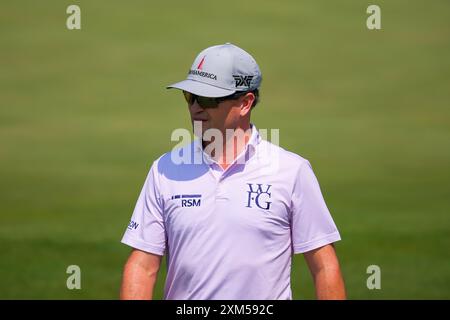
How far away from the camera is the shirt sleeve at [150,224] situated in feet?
16.6

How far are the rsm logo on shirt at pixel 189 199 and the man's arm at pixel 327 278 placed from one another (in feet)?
2.09

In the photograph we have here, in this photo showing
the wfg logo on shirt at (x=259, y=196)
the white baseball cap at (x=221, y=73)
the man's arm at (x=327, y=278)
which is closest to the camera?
the man's arm at (x=327, y=278)

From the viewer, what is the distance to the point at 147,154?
14.3m

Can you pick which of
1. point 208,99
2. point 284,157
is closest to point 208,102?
point 208,99

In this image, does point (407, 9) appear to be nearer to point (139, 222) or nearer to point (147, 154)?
point (147, 154)

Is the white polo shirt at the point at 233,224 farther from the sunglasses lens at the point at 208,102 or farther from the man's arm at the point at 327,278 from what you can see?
the sunglasses lens at the point at 208,102

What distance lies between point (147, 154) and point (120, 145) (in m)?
0.52

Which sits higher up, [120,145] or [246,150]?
[246,150]

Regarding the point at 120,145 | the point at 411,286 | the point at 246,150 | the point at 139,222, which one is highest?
the point at 246,150

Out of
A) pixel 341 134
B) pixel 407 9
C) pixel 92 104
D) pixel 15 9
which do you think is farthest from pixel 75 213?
pixel 407 9

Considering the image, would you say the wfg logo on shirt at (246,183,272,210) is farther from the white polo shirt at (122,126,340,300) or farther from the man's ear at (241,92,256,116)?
the man's ear at (241,92,256,116)

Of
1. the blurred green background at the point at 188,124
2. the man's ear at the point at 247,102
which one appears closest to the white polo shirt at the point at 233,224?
the man's ear at the point at 247,102

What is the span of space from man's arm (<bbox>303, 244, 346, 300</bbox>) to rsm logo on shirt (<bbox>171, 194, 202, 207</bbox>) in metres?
0.64

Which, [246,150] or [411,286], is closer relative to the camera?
[246,150]
